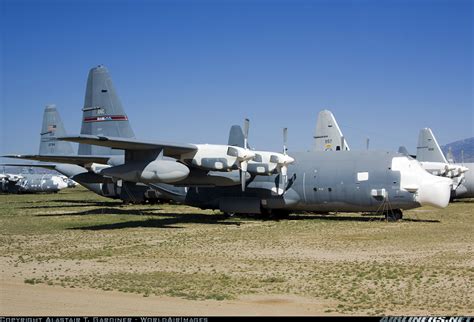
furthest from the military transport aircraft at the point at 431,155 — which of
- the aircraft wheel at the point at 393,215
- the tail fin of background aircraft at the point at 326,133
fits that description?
the aircraft wheel at the point at 393,215

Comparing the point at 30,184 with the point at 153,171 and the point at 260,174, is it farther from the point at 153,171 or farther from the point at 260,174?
the point at 153,171

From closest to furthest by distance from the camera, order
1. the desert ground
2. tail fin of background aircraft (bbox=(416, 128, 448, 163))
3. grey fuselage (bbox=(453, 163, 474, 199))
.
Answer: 1. the desert ground
2. grey fuselage (bbox=(453, 163, 474, 199))
3. tail fin of background aircraft (bbox=(416, 128, 448, 163))

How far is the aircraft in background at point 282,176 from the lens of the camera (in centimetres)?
2554

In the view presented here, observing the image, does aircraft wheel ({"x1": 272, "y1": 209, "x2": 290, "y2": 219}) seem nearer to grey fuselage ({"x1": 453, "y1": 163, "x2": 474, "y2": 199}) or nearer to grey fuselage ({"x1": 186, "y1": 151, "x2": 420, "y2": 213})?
grey fuselage ({"x1": 186, "y1": 151, "x2": 420, "y2": 213})

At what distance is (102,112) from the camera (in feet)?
109

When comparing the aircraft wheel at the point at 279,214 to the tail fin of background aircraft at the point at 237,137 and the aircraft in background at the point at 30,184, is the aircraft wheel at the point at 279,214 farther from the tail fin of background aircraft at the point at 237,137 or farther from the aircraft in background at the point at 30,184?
the aircraft in background at the point at 30,184

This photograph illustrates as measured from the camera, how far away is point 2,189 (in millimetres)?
74938

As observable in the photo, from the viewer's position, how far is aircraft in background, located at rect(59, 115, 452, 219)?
2554 cm

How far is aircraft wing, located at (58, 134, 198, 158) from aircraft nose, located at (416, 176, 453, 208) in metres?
10.5

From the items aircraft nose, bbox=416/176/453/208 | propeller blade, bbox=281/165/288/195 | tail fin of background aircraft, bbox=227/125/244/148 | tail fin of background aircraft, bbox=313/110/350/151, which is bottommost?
aircraft nose, bbox=416/176/453/208

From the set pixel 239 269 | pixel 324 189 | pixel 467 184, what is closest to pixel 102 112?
pixel 324 189

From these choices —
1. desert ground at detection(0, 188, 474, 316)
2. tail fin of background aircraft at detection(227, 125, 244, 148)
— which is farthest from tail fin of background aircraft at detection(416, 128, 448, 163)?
tail fin of background aircraft at detection(227, 125, 244, 148)

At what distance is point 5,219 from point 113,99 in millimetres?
8854

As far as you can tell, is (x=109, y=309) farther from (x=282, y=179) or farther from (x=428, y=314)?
(x=282, y=179)
